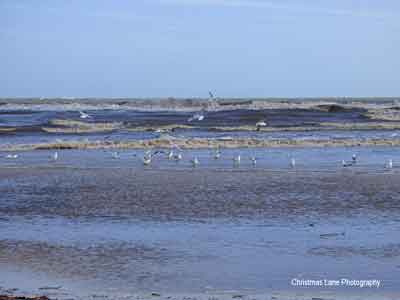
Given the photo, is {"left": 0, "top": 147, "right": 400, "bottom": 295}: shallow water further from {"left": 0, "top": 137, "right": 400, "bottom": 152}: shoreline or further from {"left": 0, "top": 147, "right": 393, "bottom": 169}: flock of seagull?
{"left": 0, "top": 137, "right": 400, "bottom": 152}: shoreline

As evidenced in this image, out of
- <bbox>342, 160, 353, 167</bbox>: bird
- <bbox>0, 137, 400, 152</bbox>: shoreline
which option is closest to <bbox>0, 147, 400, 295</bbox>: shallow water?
<bbox>342, 160, 353, 167</bbox>: bird

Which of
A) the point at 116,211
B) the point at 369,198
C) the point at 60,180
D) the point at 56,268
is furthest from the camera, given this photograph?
the point at 60,180

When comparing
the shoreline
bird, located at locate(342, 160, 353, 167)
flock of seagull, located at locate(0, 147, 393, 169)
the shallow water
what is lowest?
the shallow water

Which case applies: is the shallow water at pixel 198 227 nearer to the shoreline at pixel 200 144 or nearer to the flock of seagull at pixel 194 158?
the flock of seagull at pixel 194 158

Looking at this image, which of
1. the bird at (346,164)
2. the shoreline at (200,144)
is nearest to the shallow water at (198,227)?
the bird at (346,164)

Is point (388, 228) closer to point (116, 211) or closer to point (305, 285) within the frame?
point (305, 285)

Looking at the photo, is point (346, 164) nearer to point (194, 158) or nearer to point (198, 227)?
point (194, 158)

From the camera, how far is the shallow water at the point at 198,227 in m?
9.18

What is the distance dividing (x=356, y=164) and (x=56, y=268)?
14.3m

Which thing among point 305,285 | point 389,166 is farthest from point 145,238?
point 389,166

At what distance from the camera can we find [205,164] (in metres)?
23.3

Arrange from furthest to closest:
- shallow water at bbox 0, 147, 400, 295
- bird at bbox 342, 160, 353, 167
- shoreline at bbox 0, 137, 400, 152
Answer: shoreline at bbox 0, 137, 400, 152 → bird at bbox 342, 160, 353, 167 → shallow water at bbox 0, 147, 400, 295

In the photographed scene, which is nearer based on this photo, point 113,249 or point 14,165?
point 113,249

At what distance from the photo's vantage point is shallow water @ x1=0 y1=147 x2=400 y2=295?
30.1ft
